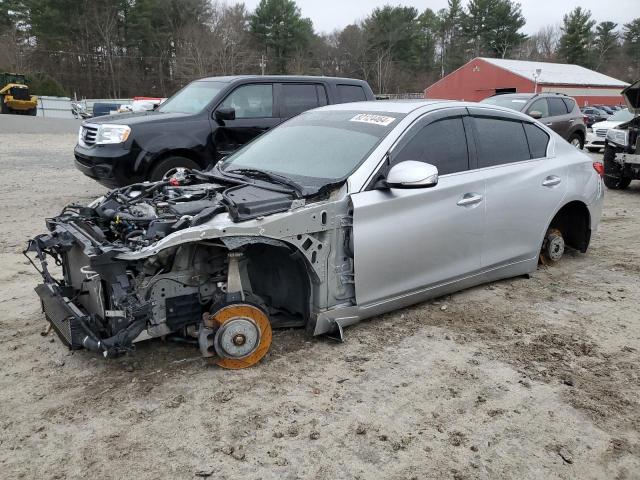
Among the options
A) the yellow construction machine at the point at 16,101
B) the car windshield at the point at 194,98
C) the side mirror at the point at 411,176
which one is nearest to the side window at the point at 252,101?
the car windshield at the point at 194,98

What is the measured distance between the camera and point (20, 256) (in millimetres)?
5914

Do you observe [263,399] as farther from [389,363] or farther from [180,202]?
[180,202]

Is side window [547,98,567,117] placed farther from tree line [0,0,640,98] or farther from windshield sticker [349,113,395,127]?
tree line [0,0,640,98]

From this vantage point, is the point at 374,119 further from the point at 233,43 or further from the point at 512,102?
the point at 233,43

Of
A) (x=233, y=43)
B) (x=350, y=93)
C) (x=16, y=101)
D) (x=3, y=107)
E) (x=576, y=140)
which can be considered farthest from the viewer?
(x=233, y=43)

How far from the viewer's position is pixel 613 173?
428 inches

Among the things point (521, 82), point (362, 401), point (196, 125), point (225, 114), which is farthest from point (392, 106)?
point (521, 82)

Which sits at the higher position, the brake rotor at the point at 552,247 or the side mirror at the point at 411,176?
the side mirror at the point at 411,176

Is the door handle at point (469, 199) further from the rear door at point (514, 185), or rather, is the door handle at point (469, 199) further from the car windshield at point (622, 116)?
the car windshield at point (622, 116)

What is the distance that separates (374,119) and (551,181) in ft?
5.94

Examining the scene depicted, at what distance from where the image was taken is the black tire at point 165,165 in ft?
25.1

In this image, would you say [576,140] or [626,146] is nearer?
[626,146]

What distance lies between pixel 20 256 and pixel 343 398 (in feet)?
14.0

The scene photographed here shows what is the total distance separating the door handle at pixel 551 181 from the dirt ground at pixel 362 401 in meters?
1.01
